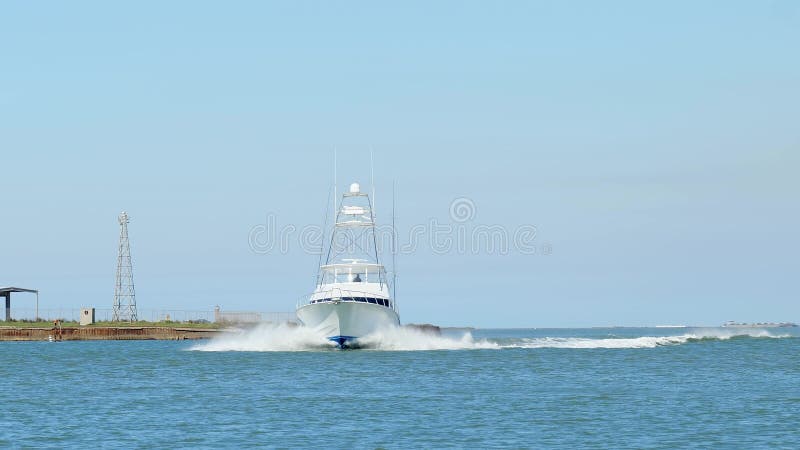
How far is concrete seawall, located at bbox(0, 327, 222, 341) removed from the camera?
124 metres

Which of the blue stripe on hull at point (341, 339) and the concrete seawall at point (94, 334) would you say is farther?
the concrete seawall at point (94, 334)

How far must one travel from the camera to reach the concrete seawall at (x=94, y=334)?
12350 centimetres

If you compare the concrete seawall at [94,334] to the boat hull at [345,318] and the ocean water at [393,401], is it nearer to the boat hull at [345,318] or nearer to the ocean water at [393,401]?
the ocean water at [393,401]

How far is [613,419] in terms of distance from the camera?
43.0 meters

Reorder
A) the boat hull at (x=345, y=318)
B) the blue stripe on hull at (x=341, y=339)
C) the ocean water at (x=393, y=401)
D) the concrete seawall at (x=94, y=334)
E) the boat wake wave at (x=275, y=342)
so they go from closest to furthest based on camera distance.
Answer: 1. the ocean water at (x=393, y=401)
2. the boat hull at (x=345, y=318)
3. the blue stripe on hull at (x=341, y=339)
4. the boat wake wave at (x=275, y=342)
5. the concrete seawall at (x=94, y=334)

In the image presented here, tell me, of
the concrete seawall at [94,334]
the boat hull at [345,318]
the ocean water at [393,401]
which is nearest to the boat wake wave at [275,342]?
the ocean water at [393,401]

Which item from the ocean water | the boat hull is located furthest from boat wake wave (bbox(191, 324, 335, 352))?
the boat hull

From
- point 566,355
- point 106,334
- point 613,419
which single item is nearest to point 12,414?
point 613,419

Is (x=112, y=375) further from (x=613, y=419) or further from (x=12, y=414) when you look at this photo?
(x=613, y=419)

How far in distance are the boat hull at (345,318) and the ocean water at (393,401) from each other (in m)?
1.49

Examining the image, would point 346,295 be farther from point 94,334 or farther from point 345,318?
point 94,334

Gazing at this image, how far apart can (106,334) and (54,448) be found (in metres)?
91.7

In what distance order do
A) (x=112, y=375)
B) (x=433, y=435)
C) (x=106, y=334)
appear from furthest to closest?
1. (x=106, y=334)
2. (x=112, y=375)
3. (x=433, y=435)

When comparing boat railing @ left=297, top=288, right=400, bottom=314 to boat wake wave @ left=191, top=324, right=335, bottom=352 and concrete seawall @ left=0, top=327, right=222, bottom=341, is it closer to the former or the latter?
boat wake wave @ left=191, top=324, right=335, bottom=352
